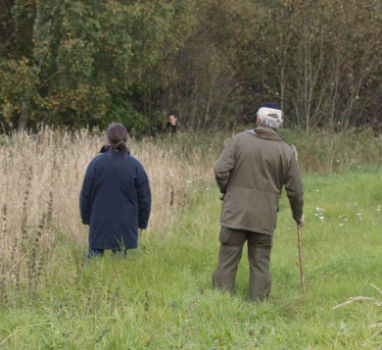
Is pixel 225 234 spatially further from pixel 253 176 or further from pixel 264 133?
pixel 264 133

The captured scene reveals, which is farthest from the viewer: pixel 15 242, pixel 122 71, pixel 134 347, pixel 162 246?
pixel 122 71

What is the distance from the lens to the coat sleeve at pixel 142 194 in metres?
5.84

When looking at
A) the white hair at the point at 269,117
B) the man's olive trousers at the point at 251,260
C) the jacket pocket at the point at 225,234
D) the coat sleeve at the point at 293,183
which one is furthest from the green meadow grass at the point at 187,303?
the white hair at the point at 269,117

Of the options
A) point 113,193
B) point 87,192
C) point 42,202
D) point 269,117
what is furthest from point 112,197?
point 269,117

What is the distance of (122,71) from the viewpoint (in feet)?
58.0

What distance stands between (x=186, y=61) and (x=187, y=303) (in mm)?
17371

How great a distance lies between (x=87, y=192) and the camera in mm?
5801

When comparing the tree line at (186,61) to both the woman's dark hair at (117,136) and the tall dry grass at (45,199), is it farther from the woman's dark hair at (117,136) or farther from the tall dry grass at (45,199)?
the woman's dark hair at (117,136)

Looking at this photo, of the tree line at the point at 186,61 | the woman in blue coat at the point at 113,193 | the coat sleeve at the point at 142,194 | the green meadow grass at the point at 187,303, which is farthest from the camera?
the tree line at the point at 186,61

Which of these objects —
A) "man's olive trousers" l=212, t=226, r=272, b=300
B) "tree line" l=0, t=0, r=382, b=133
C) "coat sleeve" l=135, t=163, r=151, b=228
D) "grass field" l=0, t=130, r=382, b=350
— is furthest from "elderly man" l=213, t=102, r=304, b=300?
"tree line" l=0, t=0, r=382, b=133

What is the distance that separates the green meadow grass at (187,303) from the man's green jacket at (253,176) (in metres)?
0.76

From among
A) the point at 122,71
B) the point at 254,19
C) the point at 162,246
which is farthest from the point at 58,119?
the point at 162,246

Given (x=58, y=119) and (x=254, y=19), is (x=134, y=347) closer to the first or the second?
(x=58, y=119)

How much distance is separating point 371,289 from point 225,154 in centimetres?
212
